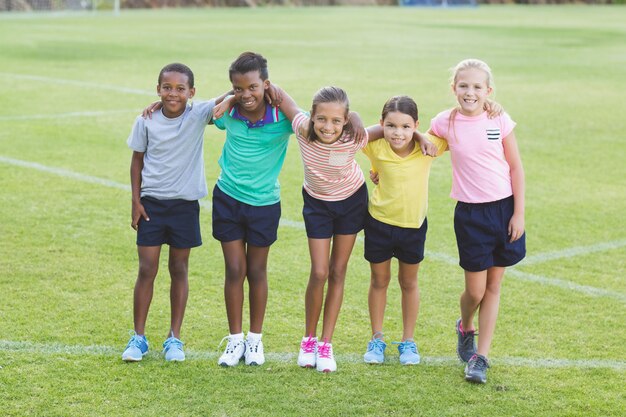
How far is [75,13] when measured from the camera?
34969 millimetres

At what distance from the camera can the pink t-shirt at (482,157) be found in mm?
4887

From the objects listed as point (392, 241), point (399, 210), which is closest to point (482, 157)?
point (399, 210)

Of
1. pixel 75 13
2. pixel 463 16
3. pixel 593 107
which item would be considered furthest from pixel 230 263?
pixel 463 16

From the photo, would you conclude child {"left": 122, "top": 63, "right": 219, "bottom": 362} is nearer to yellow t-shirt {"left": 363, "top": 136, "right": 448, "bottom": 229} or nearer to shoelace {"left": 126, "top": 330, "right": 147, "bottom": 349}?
shoelace {"left": 126, "top": 330, "right": 147, "bottom": 349}

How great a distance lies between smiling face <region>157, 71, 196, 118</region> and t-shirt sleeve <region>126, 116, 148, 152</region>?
150 mm

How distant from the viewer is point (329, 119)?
15.8ft

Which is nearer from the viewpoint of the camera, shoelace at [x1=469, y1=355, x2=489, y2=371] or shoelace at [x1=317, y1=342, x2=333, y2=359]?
shoelace at [x1=469, y1=355, x2=489, y2=371]

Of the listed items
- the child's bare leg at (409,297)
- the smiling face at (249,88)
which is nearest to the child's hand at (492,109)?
the child's bare leg at (409,297)

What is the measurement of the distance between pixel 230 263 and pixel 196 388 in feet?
2.29

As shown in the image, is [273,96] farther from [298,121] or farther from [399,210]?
[399,210]

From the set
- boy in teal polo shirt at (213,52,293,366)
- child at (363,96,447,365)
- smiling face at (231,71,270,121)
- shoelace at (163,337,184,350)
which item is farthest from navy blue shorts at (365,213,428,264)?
shoelace at (163,337,184,350)

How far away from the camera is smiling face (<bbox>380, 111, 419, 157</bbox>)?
4.89 m

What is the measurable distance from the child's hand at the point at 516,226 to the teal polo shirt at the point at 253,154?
1158 millimetres

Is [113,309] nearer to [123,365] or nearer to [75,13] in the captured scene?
[123,365]
